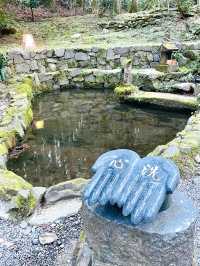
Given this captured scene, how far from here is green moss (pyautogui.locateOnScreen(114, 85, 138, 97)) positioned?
452 inches

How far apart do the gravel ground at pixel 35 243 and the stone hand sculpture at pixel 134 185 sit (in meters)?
1.49

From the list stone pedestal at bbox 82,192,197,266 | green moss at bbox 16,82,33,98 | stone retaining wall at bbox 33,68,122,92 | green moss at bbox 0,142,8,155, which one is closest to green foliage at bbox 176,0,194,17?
stone retaining wall at bbox 33,68,122,92

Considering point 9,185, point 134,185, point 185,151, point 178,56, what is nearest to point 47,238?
point 9,185

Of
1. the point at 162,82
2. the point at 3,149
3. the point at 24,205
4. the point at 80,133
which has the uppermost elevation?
the point at 24,205

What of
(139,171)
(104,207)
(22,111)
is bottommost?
(22,111)

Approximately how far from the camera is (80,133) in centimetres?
934

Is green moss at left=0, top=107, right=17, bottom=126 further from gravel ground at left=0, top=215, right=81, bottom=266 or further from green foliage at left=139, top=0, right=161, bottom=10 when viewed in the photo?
green foliage at left=139, top=0, right=161, bottom=10

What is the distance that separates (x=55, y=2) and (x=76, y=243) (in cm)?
1945

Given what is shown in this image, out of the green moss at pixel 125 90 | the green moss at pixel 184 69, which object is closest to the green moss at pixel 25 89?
the green moss at pixel 125 90

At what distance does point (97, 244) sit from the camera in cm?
351

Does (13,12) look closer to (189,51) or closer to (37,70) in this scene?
(37,70)

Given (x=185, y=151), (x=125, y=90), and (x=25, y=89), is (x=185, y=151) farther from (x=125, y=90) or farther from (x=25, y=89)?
(x=25, y=89)

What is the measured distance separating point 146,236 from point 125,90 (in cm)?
853

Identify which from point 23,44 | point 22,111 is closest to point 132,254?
point 22,111
